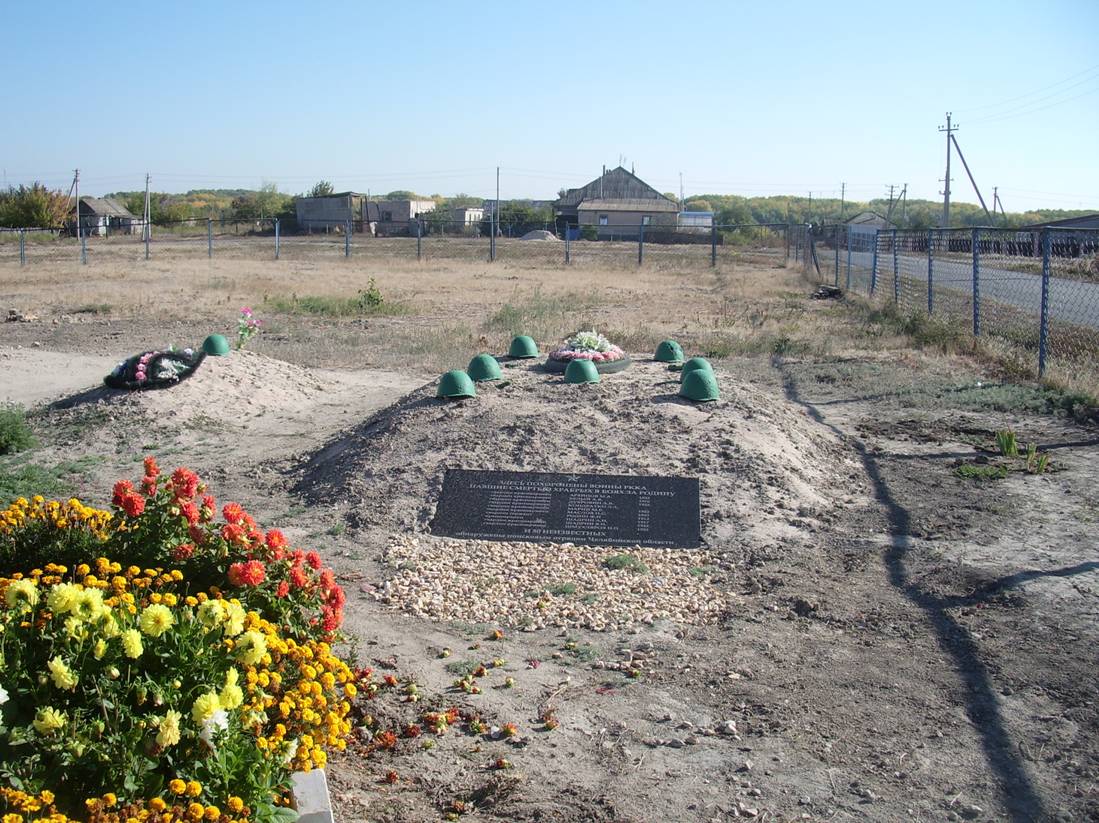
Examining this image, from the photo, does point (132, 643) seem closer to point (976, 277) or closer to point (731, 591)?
point (731, 591)

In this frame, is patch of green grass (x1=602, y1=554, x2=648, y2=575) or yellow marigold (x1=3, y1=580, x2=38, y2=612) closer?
yellow marigold (x1=3, y1=580, x2=38, y2=612)

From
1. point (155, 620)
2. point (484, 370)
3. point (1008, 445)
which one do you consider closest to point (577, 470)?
point (484, 370)

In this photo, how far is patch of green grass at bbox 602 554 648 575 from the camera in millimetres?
5996

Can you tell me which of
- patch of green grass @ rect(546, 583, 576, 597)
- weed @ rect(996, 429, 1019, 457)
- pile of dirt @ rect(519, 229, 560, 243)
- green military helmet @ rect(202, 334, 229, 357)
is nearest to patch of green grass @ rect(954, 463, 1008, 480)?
weed @ rect(996, 429, 1019, 457)

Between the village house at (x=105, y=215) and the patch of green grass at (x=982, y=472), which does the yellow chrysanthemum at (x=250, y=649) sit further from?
the village house at (x=105, y=215)

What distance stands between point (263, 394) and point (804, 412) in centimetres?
545

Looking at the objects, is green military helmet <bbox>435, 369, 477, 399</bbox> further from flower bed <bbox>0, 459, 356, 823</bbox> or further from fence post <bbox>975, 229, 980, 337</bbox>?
fence post <bbox>975, 229, 980, 337</bbox>

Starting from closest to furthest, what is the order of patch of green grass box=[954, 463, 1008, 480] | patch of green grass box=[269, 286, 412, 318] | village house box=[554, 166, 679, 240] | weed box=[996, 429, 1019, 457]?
1. patch of green grass box=[954, 463, 1008, 480]
2. weed box=[996, 429, 1019, 457]
3. patch of green grass box=[269, 286, 412, 318]
4. village house box=[554, 166, 679, 240]

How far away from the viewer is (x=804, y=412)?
392 inches

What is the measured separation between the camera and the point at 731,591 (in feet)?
18.9

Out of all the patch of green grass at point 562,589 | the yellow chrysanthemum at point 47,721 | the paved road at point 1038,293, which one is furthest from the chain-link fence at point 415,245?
the yellow chrysanthemum at point 47,721

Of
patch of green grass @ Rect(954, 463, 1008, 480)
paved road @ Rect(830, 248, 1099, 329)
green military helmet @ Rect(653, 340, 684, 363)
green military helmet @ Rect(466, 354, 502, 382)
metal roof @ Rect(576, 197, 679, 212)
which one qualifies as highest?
metal roof @ Rect(576, 197, 679, 212)

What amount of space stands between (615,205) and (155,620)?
71.2 metres

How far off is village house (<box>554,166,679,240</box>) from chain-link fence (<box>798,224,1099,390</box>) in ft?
134
